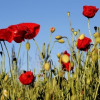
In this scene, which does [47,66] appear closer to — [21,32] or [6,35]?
[21,32]

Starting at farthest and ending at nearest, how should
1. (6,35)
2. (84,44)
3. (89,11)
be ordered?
1. (89,11)
2. (6,35)
3. (84,44)

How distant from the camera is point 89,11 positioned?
6.76ft

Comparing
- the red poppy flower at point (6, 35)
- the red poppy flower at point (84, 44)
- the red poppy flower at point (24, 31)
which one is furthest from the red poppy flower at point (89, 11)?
the red poppy flower at point (6, 35)

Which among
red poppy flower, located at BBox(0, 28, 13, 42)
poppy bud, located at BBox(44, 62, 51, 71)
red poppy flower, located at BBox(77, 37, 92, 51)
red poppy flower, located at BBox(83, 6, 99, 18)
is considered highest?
red poppy flower, located at BBox(83, 6, 99, 18)

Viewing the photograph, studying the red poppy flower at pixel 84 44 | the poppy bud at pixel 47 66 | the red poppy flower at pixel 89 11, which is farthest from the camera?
the red poppy flower at pixel 89 11

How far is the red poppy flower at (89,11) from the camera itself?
2017 millimetres

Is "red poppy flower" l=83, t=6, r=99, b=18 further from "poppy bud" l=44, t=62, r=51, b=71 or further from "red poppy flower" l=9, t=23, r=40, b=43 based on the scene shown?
"poppy bud" l=44, t=62, r=51, b=71

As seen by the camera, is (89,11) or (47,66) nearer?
(47,66)

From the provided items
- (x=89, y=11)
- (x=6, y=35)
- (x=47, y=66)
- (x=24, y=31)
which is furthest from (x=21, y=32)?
(x=89, y=11)

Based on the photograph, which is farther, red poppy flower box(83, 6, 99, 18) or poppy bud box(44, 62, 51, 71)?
red poppy flower box(83, 6, 99, 18)

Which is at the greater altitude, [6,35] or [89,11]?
[89,11]

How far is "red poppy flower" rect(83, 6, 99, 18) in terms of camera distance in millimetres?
2017

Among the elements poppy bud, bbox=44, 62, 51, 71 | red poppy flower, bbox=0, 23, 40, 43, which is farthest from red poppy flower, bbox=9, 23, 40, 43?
poppy bud, bbox=44, 62, 51, 71

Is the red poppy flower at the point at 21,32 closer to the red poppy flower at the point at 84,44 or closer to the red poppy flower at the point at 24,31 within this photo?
the red poppy flower at the point at 24,31
